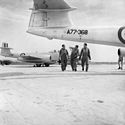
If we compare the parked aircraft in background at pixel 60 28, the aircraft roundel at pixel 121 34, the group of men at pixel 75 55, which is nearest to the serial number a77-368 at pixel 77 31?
the parked aircraft in background at pixel 60 28

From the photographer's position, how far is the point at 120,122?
2701mm

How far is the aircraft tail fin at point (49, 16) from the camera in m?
14.8

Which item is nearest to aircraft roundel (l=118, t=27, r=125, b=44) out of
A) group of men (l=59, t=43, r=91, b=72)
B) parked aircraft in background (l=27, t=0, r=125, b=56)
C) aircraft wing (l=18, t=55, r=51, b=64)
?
parked aircraft in background (l=27, t=0, r=125, b=56)

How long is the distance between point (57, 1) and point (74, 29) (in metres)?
2.22

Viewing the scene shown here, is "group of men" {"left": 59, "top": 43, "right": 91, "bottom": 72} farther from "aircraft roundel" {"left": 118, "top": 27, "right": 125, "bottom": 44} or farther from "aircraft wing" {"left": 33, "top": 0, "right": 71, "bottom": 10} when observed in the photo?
"aircraft wing" {"left": 33, "top": 0, "right": 71, "bottom": 10}

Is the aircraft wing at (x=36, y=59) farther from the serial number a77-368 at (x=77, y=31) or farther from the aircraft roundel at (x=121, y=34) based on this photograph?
the aircraft roundel at (x=121, y=34)

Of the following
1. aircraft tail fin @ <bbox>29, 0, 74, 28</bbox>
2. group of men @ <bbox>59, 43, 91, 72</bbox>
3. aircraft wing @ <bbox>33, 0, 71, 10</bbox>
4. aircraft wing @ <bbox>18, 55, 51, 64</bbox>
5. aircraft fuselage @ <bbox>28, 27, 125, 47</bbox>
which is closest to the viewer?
group of men @ <bbox>59, 43, 91, 72</bbox>

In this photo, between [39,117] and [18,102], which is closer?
[39,117]

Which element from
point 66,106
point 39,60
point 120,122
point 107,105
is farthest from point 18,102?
point 39,60

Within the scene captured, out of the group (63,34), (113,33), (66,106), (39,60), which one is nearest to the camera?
(66,106)

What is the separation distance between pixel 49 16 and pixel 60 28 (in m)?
1.16

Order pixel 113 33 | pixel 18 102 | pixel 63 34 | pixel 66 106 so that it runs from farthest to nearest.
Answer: pixel 63 34
pixel 113 33
pixel 18 102
pixel 66 106

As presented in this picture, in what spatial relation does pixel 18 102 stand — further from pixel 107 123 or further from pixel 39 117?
pixel 107 123

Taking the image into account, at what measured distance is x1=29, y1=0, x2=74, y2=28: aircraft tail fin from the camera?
1478 centimetres
